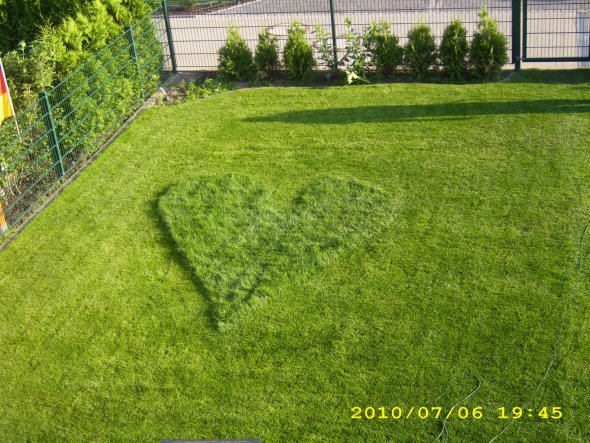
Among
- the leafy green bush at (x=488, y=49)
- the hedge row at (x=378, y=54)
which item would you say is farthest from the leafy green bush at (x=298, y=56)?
the leafy green bush at (x=488, y=49)

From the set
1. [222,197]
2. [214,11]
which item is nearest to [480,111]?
[222,197]

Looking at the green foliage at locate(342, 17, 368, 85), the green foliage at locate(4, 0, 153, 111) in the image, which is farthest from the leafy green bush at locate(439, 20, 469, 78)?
the green foliage at locate(4, 0, 153, 111)

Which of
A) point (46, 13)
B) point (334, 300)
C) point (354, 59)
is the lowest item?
point (334, 300)

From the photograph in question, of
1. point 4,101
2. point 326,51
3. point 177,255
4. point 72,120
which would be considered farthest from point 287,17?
point 177,255

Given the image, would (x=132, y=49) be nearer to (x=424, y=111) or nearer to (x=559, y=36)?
(x=424, y=111)

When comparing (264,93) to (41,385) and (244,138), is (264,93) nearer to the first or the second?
(244,138)

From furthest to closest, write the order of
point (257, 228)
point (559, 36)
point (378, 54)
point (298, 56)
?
point (559, 36) → point (298, 56) → point (378, 54) → point (257, 228)
